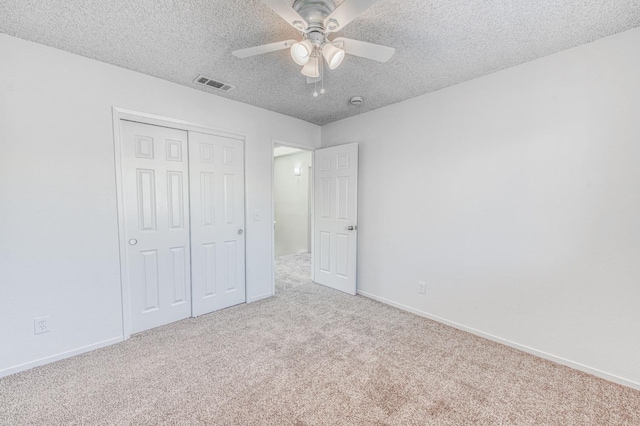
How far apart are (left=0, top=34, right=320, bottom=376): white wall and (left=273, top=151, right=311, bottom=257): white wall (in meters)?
3.90

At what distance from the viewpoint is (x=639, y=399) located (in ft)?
5.71

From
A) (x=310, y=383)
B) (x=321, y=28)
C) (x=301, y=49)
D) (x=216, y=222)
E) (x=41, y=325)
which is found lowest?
(x=310, y=383)

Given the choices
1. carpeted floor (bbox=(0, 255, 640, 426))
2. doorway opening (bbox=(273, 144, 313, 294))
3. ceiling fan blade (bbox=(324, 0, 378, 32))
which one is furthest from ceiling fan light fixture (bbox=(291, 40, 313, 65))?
doorway opening (bbox=(273, 144, 313, 294))

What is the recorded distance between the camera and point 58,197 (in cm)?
209

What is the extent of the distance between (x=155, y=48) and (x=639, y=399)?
13.6 feet

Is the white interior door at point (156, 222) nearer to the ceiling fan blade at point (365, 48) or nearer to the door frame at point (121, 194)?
the door frame at point (121, 194)

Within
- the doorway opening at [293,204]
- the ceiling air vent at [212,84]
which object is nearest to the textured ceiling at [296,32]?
the ceiling air vent at [212,84]

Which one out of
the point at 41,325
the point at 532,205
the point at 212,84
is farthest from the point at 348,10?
the point at 41,325

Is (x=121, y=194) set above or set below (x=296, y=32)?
below

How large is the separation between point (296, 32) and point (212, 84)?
1218mm

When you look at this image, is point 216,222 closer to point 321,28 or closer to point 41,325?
point 41,325

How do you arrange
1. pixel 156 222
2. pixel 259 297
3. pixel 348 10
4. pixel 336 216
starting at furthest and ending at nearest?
pixel 336 216 < pixel 259 297 < pixel 156 222 < pixel 348 10

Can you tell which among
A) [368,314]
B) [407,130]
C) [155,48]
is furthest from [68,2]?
[368,314]

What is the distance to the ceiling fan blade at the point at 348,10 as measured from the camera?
1.24 m
